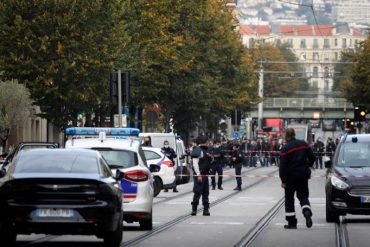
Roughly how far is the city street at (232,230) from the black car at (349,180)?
0.35m

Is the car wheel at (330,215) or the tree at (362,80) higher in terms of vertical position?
the tree at (362,80)

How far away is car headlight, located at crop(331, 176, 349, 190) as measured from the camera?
1085 inches

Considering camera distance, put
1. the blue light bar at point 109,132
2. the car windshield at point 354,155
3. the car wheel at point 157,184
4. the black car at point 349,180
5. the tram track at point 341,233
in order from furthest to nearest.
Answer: the car wheel at point 157,184 < the blue light bar at point 109,132 < the car windshield at point 354,155 < the black car at point 349,180 < the tram track at point 341,233

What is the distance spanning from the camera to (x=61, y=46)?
5253 cm

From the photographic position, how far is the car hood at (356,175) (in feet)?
90.1

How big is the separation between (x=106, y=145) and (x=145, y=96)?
1636 inches

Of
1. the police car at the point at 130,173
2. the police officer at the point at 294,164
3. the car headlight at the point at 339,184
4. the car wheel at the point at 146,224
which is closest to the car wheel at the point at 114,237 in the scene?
the police car at the point at 130,173

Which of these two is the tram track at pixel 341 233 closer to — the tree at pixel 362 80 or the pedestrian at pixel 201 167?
the pedestrian at pixel 201 167

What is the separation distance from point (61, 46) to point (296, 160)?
2726cm

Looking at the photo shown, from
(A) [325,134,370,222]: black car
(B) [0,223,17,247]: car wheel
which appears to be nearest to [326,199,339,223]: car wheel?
(A) [325,134,370,222]: black car

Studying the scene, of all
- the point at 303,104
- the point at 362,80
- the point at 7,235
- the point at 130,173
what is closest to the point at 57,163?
the point at 7,235

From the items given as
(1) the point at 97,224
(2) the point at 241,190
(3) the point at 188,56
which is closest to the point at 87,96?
(2) the point at 241,190

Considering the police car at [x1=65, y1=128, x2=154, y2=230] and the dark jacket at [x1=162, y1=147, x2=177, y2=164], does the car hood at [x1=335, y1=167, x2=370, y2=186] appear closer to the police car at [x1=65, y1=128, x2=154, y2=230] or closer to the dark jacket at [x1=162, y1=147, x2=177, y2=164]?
the police car at [x1=65, y1=128, x2=154, y2=230]

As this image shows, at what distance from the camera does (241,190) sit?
49156 millimetres
